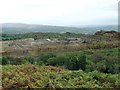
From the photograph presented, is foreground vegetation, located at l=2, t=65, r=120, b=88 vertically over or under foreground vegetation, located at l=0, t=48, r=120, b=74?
over

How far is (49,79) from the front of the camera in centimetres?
1097

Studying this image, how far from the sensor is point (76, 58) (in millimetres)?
22109

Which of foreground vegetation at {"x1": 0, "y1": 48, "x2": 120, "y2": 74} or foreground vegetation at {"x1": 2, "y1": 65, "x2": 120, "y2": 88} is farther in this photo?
foreground vegetation at {"x1": 0, "y1": 48, "x2": 120, "y2": 74}

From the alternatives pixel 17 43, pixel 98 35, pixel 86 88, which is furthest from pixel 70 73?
pixel 98 35

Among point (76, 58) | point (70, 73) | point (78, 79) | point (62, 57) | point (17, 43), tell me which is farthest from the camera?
point (17, 43)

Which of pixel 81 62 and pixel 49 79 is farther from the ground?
pixel 49 79

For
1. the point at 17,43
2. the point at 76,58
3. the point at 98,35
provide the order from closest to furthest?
1. the point at 76,58
2. the point at 17,43
3. the point at 98,35

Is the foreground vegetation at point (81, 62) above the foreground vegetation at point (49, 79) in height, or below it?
below

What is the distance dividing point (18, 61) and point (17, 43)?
1631 cm

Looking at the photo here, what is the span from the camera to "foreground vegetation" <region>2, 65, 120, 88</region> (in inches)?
407

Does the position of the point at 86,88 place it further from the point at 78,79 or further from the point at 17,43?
the point at 17,43

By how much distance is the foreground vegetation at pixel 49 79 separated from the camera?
1033 centimetres

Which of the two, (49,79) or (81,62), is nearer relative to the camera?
(49,79)

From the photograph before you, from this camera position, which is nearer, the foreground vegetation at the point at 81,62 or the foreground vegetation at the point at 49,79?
the foreground vegetation at the point at 49,79
